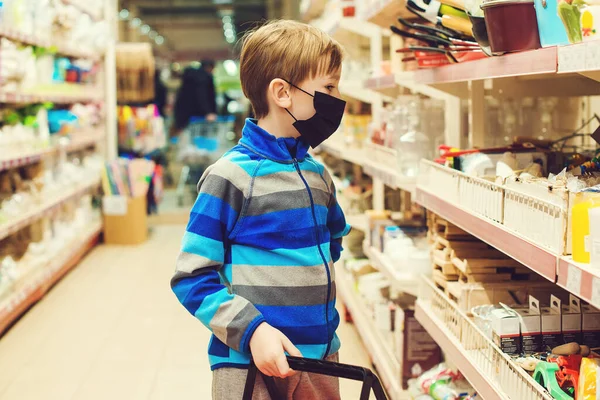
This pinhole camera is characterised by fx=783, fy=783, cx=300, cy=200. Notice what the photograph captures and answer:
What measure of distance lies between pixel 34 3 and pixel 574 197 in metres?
4.60

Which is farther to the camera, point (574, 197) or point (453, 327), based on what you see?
point (453, 327)

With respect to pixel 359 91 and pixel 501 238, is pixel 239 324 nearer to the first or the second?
pixel 501 238

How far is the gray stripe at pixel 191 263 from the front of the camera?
1.58 m

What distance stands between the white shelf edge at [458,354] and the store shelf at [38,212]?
2639 millimetres

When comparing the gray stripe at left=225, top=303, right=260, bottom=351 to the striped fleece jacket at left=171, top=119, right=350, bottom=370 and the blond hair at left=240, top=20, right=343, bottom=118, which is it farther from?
the blond hair at left=240, top=20, right=343, bottom=118

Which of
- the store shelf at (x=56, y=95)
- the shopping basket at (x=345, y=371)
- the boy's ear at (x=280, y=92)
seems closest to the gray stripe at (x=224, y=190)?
the boy's ear at (x=280, y=92)

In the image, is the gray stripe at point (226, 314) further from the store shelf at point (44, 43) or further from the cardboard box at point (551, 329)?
the store shelf at point (44, 43)

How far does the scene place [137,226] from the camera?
7.18 m

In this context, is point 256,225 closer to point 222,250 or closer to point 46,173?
point 222,250

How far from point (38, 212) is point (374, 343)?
2.61 metres

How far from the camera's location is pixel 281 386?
5.60ft

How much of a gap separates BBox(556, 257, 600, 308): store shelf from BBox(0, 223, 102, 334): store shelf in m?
3.35

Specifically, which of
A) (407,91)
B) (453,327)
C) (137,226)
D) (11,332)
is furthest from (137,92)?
(453,327)

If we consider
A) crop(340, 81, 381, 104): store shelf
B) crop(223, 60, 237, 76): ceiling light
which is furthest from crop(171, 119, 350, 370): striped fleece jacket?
crop(223, 60, 237, 76): ceiling light
